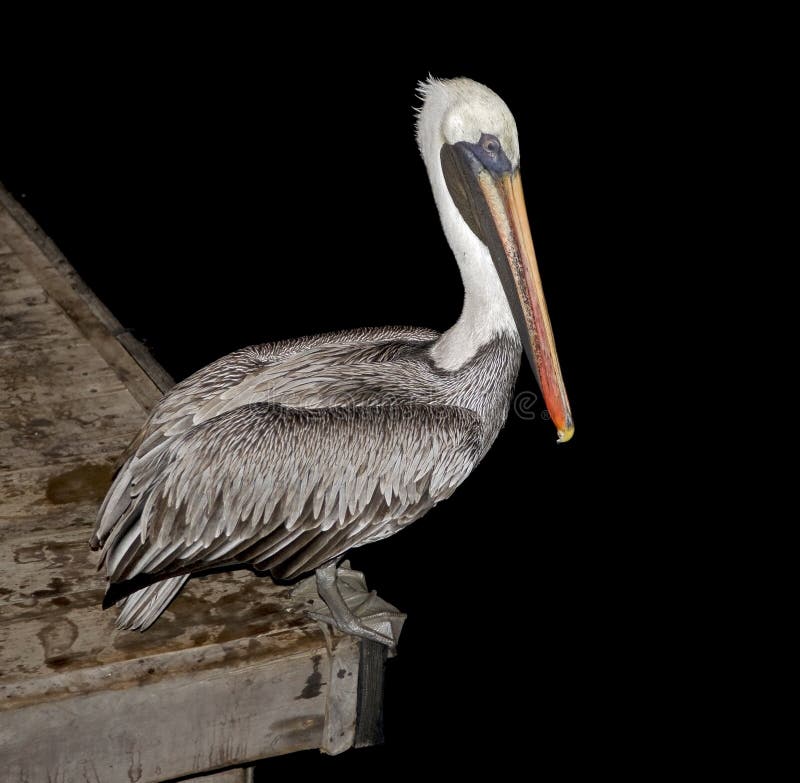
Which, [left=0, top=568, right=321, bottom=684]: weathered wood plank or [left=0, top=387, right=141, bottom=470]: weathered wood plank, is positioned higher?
[left=0, top=568, right=321, bottom=684]: weathered wood plank

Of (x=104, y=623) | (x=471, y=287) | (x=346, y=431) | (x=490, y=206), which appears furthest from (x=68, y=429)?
(x=490, y=206)

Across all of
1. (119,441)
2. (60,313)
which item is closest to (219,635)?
(119,441)

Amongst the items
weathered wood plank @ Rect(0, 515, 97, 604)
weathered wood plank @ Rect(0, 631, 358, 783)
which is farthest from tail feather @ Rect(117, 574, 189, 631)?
weathered wood plank @ Rect(0, 515, 97, 604)

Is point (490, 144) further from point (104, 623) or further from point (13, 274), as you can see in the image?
point (13, 274)

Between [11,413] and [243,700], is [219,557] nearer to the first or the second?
[243,700]

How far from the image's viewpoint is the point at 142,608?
302 centimetres

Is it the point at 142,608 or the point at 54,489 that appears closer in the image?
the point at 142,608

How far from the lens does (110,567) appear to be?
3043mm

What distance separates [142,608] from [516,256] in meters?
1.33

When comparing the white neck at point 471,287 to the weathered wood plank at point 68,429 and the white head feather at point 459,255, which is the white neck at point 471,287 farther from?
the weathered wood plank at point 68,429

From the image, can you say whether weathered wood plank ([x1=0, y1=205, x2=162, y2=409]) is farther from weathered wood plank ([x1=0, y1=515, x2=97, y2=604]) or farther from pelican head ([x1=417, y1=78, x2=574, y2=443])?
pelican head ([x1=417, y1=78, x2=574, y2=443])

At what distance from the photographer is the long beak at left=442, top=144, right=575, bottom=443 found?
3102mm

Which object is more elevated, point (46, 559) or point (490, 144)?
point (490, 144)

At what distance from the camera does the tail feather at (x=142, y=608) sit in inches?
118
